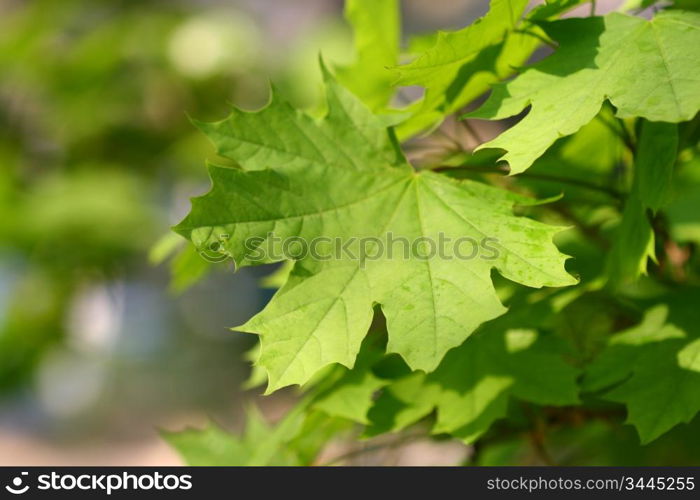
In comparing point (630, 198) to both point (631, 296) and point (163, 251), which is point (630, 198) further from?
point (163, 251)

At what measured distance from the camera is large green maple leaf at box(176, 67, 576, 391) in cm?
65

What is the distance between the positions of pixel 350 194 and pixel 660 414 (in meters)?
0.34

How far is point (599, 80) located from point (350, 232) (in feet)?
0.79

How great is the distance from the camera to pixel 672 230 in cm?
97

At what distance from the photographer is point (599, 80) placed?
2.15 feet

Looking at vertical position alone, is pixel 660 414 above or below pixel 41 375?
above

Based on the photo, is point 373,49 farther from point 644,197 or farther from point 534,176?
point 644,197

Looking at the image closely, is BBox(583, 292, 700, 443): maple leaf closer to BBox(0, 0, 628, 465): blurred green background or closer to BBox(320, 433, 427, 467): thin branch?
BBox(320, 433, 427, 467): thin branch

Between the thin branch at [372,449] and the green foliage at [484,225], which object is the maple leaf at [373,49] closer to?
the green foliage at [484,225]

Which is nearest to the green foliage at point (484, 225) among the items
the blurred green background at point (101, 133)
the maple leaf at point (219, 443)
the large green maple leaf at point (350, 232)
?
the large green maple leaf at point (350, 232)

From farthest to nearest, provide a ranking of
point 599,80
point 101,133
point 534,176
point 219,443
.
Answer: point 101,133 → point 219,443 → point 534,176 → point 599,80

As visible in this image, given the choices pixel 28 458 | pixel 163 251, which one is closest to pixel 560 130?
pixel 163 251

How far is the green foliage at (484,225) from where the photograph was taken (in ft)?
2.12

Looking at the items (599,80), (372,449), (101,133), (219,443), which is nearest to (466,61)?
(599,80)
